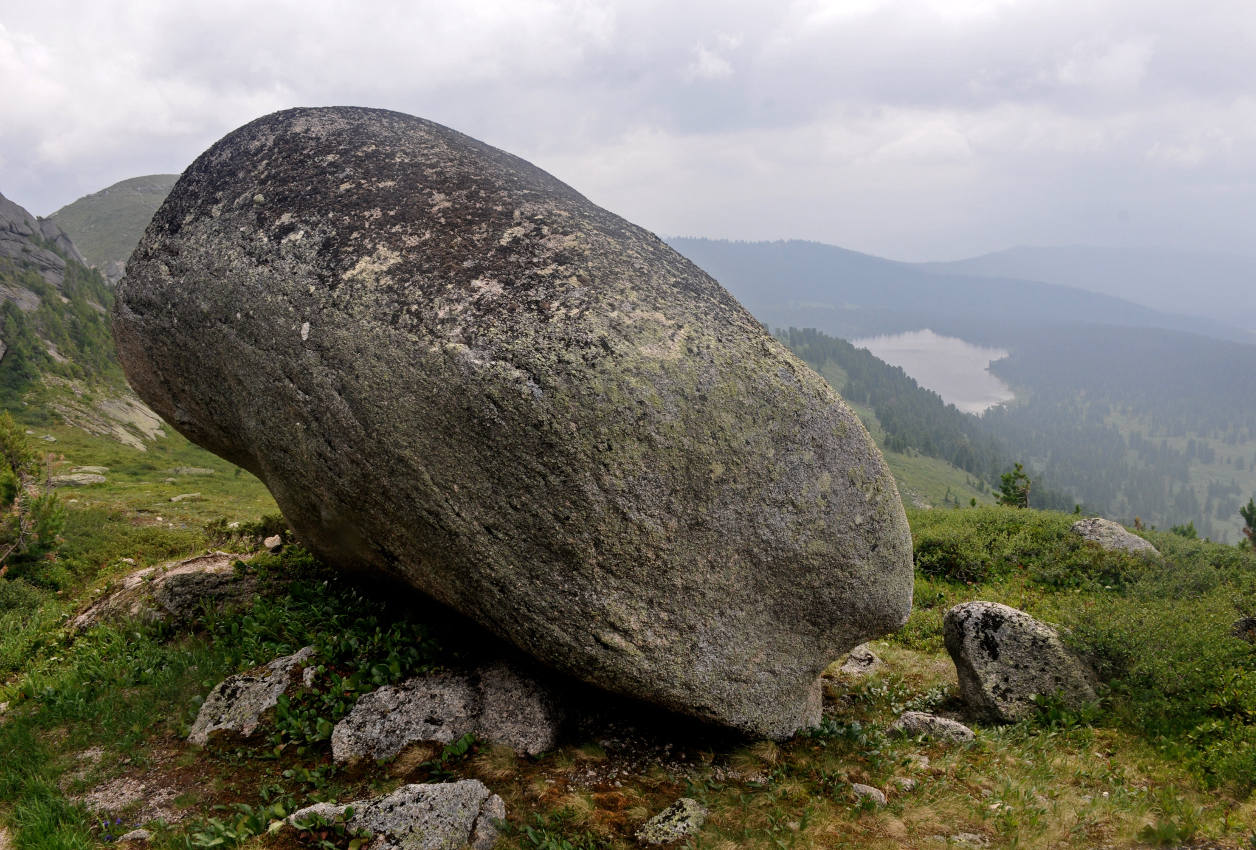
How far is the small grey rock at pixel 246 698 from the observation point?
350 inches

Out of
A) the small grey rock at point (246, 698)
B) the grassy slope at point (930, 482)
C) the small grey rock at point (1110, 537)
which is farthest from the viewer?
the grassy slope at point (930, 482)

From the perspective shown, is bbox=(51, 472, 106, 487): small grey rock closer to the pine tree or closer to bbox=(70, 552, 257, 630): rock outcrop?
bbox=(70, 552, 257, 630): rock outcrop

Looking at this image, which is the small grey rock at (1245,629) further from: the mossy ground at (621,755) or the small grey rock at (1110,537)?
the small grey rock at (1110,537)

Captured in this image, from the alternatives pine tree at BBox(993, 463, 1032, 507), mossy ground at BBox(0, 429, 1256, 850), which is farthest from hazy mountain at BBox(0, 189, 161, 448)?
pine tree at BBox(993, 463, 1032, 507)

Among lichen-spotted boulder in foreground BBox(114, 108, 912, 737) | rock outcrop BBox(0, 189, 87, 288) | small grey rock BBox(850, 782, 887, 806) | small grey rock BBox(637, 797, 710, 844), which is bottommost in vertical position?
small grey rock BBox(850, 782, 887, 806)

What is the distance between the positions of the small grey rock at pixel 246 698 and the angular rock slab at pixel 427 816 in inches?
94.4

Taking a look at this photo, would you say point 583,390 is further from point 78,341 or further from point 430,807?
point 78,341

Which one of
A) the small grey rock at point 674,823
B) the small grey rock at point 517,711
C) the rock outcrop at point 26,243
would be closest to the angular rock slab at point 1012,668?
the small grey rock at point 674,823

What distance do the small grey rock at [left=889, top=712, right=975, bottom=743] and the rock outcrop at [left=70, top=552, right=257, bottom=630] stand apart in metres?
11.0

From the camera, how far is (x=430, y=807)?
680 cm

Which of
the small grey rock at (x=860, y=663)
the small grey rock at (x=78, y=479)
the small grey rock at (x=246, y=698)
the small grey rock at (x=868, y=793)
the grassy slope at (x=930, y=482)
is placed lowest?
the grassy slope at (x=930, y=482)

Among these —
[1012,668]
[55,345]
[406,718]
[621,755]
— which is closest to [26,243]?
[55,345]

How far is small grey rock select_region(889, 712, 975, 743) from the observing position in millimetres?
9914

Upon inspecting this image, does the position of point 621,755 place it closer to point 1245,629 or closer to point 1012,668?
point 1012,668
